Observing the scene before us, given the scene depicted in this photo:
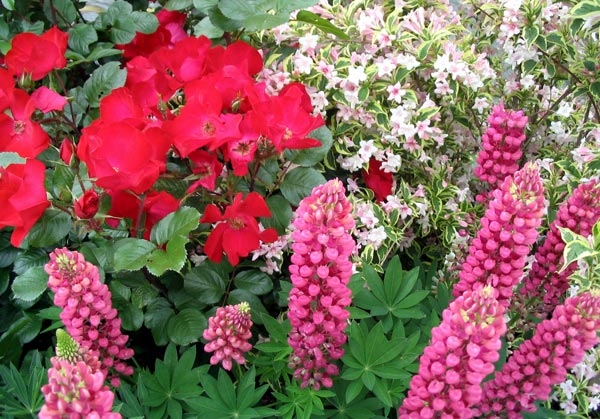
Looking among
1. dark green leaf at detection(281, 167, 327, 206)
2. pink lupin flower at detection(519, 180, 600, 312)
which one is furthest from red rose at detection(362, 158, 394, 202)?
pink lupin flower at detection(519, 180, 600, 312)

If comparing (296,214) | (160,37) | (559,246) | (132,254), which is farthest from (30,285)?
(559,246)

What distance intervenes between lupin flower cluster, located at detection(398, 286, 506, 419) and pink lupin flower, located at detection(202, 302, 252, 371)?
0.96ft

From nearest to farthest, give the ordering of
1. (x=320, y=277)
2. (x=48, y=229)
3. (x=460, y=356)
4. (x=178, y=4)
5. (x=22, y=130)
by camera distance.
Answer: (x=460, y=356)
(x=320, y=277)
(x=48, y=229)
(x=22, y=130)
(x=178, y=4)

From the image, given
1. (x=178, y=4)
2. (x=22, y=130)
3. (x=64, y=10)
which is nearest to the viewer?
(x=22, y=130)

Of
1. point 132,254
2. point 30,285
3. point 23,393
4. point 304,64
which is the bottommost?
point 23,393

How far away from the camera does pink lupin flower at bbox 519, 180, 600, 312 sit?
3.73 feet

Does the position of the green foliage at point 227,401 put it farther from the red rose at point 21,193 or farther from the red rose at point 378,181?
the red rose at point 378,181

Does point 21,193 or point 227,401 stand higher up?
point 21,193

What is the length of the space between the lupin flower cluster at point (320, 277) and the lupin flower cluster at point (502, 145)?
0.57 metres

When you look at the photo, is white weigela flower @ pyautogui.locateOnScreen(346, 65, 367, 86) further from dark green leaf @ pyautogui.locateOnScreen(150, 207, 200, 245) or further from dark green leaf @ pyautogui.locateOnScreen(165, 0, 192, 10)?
dark green leaf @ pyautogui.locateOnScreen(150, 207, 200, 245)

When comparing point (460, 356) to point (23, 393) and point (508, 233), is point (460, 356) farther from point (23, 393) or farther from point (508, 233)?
point (23, 393)

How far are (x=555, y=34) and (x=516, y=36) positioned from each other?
0.16 meters

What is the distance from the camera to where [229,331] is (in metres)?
0.97

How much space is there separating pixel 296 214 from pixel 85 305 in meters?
0.53
